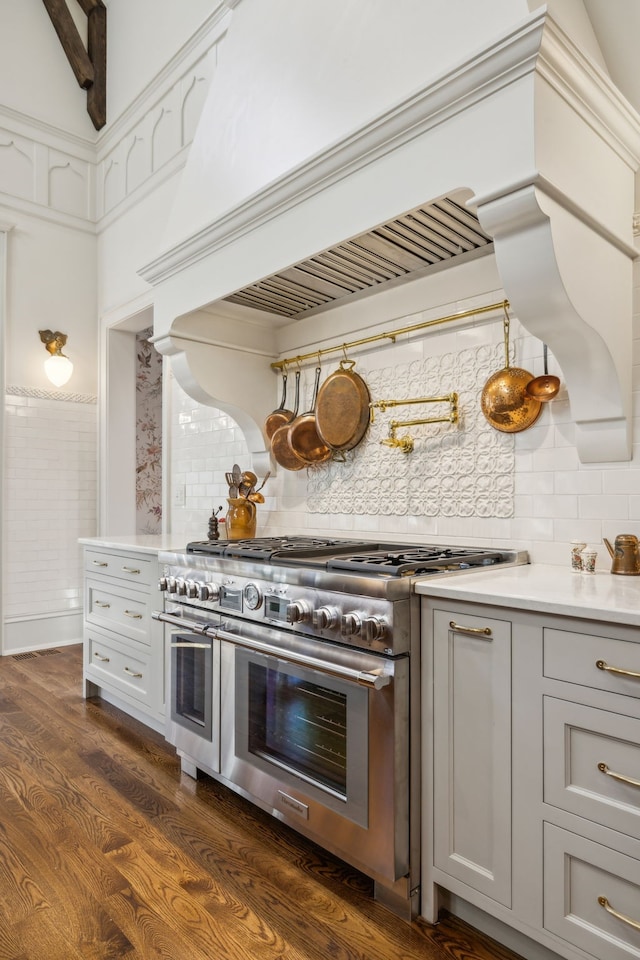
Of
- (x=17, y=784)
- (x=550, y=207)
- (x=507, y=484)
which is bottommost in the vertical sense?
(x=17, y=784)

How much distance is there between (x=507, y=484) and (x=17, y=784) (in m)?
2.13

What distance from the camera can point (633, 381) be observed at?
1785mm

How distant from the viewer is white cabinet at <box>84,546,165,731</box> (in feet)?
8.93

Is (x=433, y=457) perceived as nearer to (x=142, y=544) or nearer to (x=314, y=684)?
(x=314, y=684)

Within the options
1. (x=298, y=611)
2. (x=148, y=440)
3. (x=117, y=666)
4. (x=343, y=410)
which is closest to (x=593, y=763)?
(x=298, y=611)

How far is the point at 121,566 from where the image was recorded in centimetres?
297

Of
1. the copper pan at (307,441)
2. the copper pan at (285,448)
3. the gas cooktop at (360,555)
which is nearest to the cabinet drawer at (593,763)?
the gas cooktop at (360,555)

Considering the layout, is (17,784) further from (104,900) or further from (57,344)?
(57,344)

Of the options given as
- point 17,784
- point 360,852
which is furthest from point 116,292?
point 360,852

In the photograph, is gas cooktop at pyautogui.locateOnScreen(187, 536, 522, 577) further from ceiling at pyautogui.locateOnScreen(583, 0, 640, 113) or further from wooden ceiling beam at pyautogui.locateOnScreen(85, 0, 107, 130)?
wooden ceiling beam at pyautogui.locateOnScreen(85, 0, 107, 130)

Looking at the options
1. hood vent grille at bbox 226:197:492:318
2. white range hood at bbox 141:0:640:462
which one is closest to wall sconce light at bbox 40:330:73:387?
hood vent grille at bbox 226:197:492:318

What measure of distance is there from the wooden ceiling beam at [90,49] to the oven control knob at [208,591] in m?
4.29

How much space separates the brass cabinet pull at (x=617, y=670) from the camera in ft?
3.93

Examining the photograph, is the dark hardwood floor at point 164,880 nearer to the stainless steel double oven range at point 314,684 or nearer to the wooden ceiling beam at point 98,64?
the stainless steel double oven range at point 314,684
